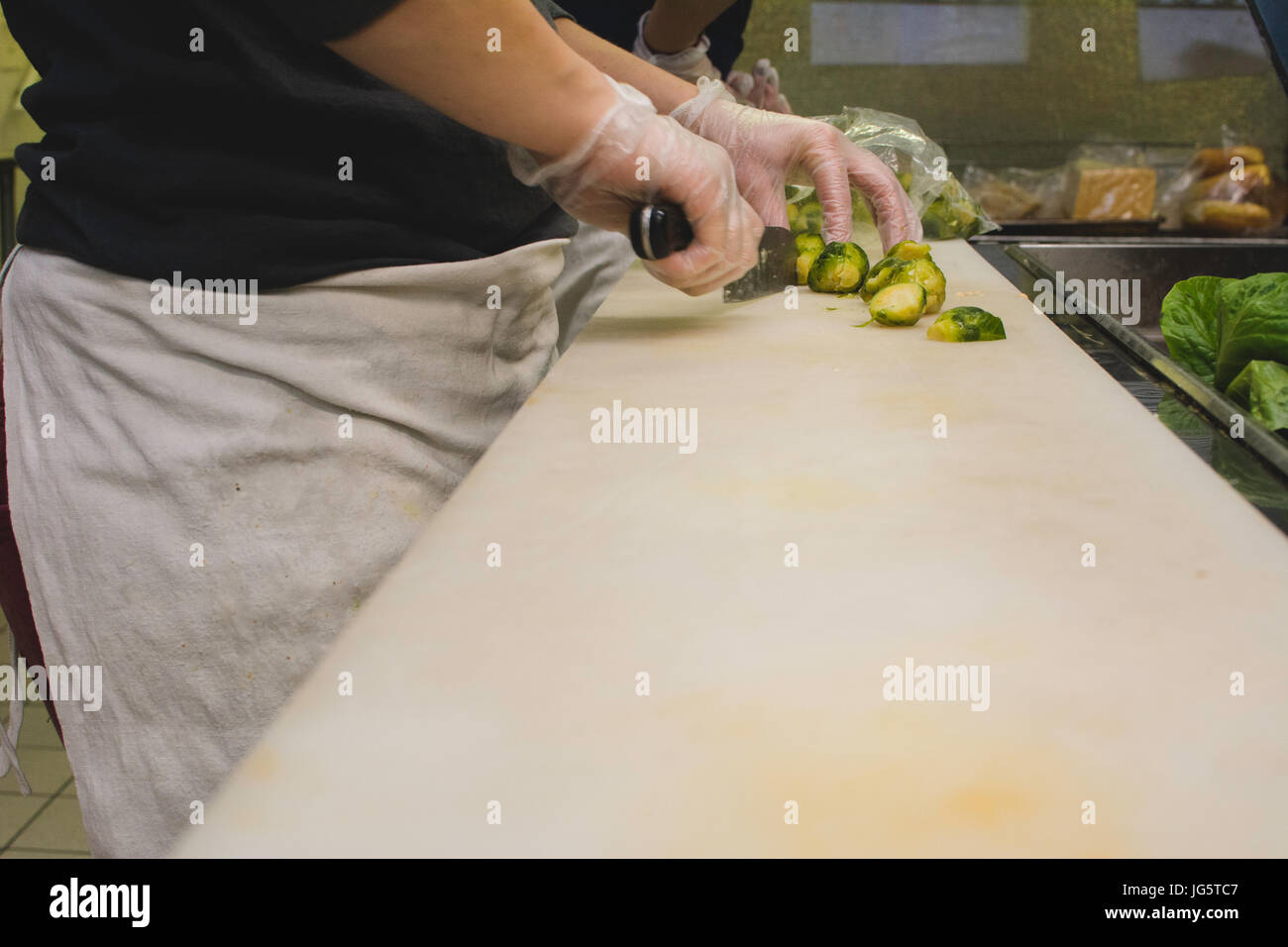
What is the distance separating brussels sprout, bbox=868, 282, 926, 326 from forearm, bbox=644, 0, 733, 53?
133 centimetres

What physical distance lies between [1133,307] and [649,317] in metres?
1.29

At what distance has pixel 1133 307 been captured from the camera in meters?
2.26

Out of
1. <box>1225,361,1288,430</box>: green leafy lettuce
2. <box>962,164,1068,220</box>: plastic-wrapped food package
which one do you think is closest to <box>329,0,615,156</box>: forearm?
<box>1225,361,1288,430</box>: green leafy lettuce

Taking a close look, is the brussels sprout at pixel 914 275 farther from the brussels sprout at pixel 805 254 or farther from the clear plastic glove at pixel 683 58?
the clear plastic glove at pixel 683 58

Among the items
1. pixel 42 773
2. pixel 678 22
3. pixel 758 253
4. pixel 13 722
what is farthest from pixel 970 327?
pixel 42 773

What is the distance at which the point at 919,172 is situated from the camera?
225cm

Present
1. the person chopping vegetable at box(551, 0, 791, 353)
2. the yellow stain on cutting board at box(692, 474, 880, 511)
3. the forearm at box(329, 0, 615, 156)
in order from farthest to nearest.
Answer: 1. the person chopping vegetable at box(551, 0, 791, 353)
2. the forearm at box(329, 0, 615, 156)
3. the yellow stain on cutting board at box(692, 474, 880, 511)

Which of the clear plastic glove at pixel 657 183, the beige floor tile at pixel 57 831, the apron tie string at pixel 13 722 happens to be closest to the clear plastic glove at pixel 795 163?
the clear plastic glove at pixel 657 183

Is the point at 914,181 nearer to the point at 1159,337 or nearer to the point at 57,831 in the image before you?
the point at 1159,337

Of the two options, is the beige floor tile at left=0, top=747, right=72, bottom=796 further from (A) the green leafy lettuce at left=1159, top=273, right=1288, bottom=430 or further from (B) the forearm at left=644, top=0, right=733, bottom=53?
(A) the green leafy lettuce at left=1159, top=273, right=1288, bottom=430

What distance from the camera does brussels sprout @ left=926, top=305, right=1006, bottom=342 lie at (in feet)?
4.43

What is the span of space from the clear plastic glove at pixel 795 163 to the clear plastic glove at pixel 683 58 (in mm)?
896
